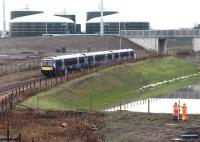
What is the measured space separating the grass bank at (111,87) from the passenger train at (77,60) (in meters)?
3.65

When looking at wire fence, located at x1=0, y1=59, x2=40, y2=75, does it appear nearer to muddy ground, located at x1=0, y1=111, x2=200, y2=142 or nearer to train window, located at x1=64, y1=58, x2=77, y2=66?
train window, located at x1=64, y1=58, x2=77, y2=66

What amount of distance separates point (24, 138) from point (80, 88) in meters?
27.9

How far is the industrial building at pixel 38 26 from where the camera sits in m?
168

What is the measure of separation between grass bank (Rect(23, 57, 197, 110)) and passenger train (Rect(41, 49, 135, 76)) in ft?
12.0

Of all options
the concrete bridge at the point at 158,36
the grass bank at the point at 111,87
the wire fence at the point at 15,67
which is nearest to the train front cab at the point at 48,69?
the grass bank at the point at 111,87

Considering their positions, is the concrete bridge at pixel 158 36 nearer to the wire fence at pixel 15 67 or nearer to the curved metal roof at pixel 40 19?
the curved metal roof at pixel 40 19

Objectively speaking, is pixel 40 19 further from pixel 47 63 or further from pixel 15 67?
pixel 47 63

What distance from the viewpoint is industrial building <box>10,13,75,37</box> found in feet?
553

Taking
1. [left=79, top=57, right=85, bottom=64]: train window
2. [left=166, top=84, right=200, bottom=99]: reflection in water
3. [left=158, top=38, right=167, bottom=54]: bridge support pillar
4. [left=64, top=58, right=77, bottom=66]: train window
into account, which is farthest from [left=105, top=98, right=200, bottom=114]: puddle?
[left=158, top=38, right=167, bottom=54]: bridge support pillar

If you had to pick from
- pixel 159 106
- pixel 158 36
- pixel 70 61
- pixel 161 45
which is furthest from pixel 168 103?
pixel 161 45

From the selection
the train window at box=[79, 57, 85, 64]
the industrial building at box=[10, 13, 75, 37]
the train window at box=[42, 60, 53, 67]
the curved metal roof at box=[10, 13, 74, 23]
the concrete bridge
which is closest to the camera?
the train window at box=[42, 60, 53, 67]

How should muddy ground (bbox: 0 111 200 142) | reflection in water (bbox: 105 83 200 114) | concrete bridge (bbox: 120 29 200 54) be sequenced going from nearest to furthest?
muddy ground (bbox: 0 111 200 142)
reflection in water (bbox: 105 83 200 114)
concrete bridge (bbox: 120 29 200 54)

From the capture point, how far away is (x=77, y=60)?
78.2m

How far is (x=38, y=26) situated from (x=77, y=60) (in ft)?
305
